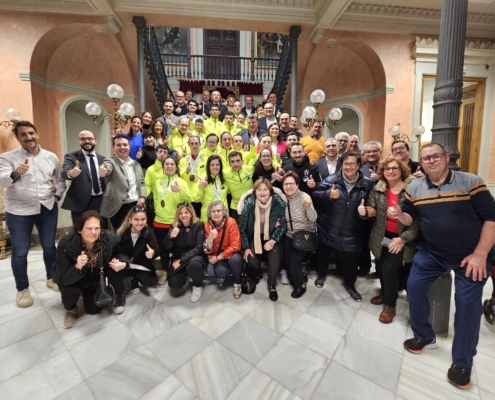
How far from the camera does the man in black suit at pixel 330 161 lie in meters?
3.41

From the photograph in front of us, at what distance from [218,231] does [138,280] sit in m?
1.19

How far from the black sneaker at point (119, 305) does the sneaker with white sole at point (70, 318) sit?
1.17 feet

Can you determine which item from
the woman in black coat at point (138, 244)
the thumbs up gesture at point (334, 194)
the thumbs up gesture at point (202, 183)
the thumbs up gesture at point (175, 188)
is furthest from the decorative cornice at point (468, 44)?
the woman in black coat at point (138, 244)

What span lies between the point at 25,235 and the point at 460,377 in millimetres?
4212

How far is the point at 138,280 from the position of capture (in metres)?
3.12

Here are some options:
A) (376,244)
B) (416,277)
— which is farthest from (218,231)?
(416,277)

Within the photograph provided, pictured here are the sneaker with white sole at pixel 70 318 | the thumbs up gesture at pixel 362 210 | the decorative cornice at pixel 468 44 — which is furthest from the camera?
the decorative cornice at pixel 468 44

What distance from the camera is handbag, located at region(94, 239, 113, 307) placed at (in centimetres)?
240

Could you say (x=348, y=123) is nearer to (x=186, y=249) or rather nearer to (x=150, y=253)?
(x=186, y=249)

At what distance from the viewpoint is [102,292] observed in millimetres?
2434

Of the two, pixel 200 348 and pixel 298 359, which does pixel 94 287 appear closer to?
pixel 200 348

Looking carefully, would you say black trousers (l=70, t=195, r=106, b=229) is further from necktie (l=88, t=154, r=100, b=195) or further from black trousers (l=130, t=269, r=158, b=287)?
black trousers (l=130, t=269, r=158, b=287)

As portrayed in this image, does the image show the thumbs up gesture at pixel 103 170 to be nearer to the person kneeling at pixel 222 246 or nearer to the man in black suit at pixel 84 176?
the man in black suit at pixel 84 176

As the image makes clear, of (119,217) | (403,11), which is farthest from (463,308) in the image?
(403,11)
